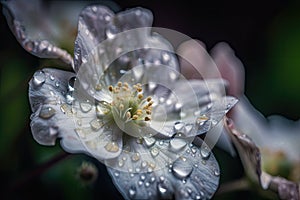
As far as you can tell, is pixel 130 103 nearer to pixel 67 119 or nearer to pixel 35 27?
pixel 67 119

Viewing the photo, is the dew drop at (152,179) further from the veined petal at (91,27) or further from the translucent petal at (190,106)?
the veined petal at (91,27)

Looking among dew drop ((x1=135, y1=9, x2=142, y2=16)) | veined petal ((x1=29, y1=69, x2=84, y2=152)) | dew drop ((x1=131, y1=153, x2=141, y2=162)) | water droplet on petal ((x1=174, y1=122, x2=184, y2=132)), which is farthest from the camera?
dew drop ((x1=135, y1=9, x2=142, y2=16))

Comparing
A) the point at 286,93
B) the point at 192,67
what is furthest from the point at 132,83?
the point at 286,93

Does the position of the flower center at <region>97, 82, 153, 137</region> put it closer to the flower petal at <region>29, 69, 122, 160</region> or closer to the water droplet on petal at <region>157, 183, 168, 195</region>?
the flower petal at <region>29, 69, 122, 160</region>

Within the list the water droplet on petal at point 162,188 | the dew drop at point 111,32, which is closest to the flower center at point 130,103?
the dew drop at point 111,32

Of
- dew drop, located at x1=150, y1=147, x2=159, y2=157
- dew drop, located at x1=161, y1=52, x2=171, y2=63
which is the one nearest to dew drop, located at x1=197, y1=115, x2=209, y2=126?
dew drop, located at x1=150, y1=147, x2=159, y2=157

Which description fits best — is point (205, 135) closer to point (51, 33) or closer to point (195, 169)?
point (195, 169)
